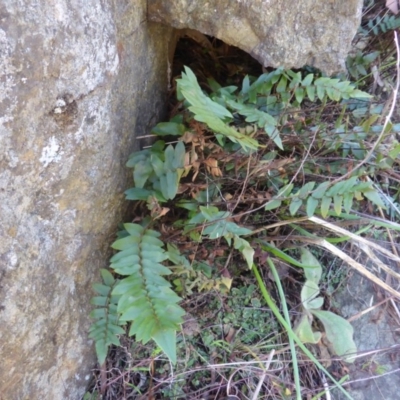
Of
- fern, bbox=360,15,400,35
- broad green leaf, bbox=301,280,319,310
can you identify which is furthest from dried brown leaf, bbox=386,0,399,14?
broad green leaf, bbox=301,280,319,310

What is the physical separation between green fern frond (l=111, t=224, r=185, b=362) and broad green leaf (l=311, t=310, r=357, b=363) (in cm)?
76

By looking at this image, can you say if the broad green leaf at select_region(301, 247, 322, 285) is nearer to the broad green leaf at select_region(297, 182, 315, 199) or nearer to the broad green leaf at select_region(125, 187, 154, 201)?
the broad green leaf at select_region(297, 182, 315, 199)

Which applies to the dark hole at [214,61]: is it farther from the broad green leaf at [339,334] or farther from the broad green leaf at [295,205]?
the broad green leaf at [339,334]

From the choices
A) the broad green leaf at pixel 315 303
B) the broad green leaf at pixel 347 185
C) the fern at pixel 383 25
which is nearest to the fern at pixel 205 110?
the broad green leaf at pixel 347 185

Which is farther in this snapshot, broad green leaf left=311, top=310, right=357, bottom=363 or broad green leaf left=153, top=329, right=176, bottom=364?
broad green leaf left=311, top=310, right=357, bottom=363

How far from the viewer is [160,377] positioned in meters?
1.79

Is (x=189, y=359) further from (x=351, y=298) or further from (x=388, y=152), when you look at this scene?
(x=388, y=152)

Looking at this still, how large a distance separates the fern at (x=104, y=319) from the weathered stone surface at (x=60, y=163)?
0.08 metres

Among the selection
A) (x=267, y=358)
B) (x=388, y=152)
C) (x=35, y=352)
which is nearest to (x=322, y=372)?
(x=267, y=358)

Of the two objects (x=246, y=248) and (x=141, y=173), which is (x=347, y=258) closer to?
(x=246, y=248)

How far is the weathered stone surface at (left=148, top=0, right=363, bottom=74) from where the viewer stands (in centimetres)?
173

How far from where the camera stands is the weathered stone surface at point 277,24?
1.73m

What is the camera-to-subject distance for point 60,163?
4.79 feet

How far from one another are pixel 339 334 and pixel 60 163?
1.28 m
